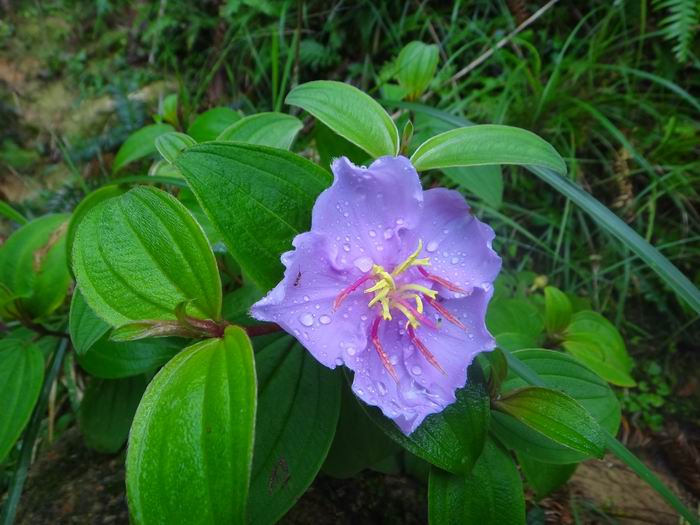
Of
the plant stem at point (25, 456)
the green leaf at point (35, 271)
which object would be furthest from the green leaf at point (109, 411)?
the green leaf at point (35, 271)

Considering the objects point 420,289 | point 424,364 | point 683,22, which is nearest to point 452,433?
point 424,364

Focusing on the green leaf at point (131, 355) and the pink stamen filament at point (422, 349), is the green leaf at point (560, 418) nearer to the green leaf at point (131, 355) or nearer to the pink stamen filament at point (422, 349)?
the pink stamen filament at point (422, 349)

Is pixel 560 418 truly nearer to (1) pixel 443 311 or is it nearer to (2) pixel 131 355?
(1) pixel 443 311

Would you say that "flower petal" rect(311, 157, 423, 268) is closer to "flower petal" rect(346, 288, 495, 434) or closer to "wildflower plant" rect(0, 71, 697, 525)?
"wildflower plant" rect(0, 71, 697, 525)

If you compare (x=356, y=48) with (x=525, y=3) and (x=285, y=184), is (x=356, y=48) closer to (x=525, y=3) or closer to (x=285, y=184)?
(x=525, y=3)

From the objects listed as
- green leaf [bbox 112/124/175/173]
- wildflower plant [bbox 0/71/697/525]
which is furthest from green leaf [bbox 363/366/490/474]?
green leaf [bbox 112/124/175/173]

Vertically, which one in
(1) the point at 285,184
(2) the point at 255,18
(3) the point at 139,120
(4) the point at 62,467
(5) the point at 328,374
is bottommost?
(4) the point at 62,467

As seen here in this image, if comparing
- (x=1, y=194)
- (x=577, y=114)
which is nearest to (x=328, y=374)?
(x=577, y=114)
